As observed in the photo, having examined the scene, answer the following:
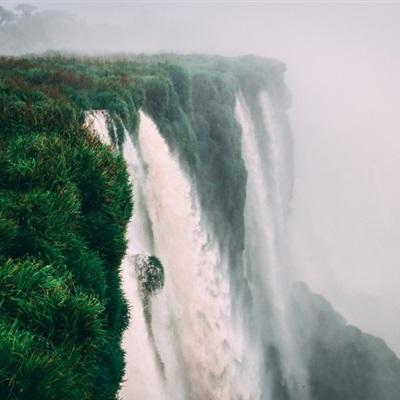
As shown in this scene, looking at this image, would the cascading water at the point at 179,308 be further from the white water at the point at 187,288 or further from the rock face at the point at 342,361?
the rock face at the point at 342,361

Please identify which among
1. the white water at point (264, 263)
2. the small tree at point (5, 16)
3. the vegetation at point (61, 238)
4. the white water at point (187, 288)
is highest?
the small tree at point (5, 16)

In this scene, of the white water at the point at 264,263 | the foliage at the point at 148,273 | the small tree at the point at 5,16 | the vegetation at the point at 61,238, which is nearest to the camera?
the vegetation at the point at 61,238

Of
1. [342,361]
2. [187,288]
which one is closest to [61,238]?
[187,288]

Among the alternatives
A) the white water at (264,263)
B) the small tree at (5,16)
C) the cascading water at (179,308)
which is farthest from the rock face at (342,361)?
the small tree at (5,16)

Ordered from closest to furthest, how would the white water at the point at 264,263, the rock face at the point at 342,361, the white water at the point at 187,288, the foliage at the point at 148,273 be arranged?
the foliage at the point at 148,273 < the white water at the point at 187,288 < the white water at the point at 264,263 < the rock face at the point at 342,361

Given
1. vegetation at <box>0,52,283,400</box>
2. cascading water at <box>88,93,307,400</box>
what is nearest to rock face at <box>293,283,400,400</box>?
cascading water at <box>88,93,307,400</box>

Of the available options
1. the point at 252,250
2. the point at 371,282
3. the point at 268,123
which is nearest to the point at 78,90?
the point at 252,250

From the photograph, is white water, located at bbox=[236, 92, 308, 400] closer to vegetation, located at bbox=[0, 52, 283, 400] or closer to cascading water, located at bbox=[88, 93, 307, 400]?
cascading water, located at bbox=[88, 93, 307, 400]

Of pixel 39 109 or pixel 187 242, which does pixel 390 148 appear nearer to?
pixel 187 242

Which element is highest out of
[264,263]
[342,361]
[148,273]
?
[264,263]

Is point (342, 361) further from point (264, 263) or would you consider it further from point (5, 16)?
point (5, 16)
